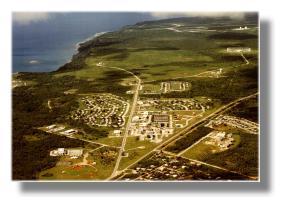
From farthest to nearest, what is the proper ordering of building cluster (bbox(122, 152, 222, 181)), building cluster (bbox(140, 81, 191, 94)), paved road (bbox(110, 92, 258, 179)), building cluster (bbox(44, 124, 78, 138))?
1. building cluster (bbox(140, 81, 191, 94))
2. building cluster (bbox(44, 124, 78, 138))
3. paved road (bbox(110, 92, 258, 179))
4. building cluster (bbox(122, 152, 222, 181))

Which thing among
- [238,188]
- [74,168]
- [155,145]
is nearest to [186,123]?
[155,145]

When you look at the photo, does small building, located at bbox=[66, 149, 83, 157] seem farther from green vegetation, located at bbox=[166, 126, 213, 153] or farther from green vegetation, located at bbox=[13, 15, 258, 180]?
green vegetation, located at bbox=[166, 126, 213, 153]

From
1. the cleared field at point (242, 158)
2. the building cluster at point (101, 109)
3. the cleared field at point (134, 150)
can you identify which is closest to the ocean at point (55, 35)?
the building cluster at point (101, 109)

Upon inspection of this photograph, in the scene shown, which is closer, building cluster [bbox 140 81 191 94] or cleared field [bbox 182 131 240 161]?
cleared field [bbox 182 131 240 161]

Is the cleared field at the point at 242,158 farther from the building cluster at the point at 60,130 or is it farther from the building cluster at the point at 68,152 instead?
the building cluster at the point at 60,130

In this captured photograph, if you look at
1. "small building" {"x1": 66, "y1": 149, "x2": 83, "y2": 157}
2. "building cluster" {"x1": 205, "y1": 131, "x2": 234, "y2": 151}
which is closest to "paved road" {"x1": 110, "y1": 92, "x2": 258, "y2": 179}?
"building cluster" {"x1": 205, "y1": 131, "x2": 234, "y2": 151}

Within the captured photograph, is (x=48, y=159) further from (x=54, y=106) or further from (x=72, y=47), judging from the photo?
(x=72, y=47)
